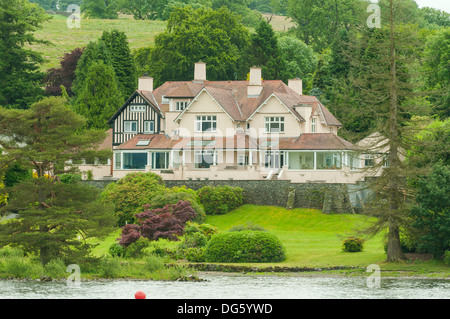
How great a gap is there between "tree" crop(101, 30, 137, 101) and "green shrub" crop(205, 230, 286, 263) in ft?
191

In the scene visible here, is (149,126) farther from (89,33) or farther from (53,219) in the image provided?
(89,33)

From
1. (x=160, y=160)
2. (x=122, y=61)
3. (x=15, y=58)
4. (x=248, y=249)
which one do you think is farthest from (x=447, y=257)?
(x=122, y=61)

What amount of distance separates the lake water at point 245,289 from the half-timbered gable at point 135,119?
37.4m

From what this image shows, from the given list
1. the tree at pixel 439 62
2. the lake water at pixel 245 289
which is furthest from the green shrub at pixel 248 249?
the tree at pixel 439 62

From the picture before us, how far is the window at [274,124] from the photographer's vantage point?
79.5m

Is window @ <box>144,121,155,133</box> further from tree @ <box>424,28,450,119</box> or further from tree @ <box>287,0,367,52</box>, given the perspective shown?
tree @ <box>287,0,367,52</box>

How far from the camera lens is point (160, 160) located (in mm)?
80750

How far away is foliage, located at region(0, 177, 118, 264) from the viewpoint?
48969 millimetres

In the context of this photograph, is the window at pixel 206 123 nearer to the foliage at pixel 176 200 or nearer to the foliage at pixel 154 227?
the foliage at pixel 176 200

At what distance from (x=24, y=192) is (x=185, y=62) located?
190ft

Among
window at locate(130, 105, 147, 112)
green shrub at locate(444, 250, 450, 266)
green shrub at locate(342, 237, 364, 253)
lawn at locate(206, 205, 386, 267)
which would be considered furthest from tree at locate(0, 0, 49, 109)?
green shrub at locate(444, 250, 450, 266)

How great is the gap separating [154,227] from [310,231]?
12673mm

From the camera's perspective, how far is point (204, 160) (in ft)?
255
